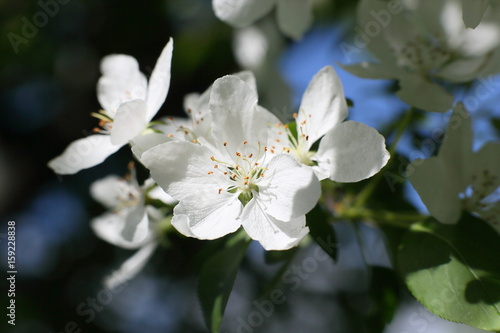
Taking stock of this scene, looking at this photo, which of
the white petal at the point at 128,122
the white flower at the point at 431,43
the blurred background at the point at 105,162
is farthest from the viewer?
the blurred background at the point at 105,162

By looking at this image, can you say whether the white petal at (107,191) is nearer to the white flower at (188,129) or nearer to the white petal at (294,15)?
the white flower at (188,129)

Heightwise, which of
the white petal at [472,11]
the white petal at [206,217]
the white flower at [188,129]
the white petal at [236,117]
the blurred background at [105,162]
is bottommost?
the blurred background at [105,162]

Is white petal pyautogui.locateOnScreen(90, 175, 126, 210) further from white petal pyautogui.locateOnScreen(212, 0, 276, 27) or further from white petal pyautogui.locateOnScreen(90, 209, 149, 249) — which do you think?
white petal pyautogui.locateOnScreen(212, 0, 276, 27)

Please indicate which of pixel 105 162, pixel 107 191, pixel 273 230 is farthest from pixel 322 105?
pixel 105 162

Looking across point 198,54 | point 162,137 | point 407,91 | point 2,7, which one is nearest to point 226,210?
point 162,137

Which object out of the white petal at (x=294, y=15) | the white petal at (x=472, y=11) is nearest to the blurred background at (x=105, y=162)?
the white petal at (x=294, y=15)

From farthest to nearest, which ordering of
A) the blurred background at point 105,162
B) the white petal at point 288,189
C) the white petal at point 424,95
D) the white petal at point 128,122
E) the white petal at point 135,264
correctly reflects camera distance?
the blurred background at point 105,162 → the white petal at point 135,264 → the white petal at point 424,95 → the white petal at point 128,122 → the white petal at point 288,189

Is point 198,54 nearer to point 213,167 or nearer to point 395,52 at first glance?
point 395,52
